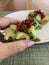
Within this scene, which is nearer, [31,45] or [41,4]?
[31,45]

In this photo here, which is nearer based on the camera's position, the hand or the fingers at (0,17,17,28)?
the hand

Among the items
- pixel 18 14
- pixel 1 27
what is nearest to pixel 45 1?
pixel 18 14

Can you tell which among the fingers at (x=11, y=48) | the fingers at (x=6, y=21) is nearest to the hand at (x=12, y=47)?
the fingers at (x=11, y=48)

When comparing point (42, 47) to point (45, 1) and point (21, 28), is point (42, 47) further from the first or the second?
point (45, 1)

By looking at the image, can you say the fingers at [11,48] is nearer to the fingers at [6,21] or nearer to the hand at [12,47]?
the hand at [12,47]

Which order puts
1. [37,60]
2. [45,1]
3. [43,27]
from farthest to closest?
1. [45,1]
2. [43,27]
3. [37,60]

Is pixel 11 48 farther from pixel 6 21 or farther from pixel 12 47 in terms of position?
pixel 6 21

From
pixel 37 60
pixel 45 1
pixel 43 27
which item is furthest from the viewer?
pixel 45 1

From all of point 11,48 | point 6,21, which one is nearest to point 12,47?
point 11,48

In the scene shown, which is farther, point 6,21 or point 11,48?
point 6,21

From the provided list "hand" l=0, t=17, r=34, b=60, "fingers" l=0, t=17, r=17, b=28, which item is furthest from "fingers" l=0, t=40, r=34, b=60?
"fingers" l=0, t=17, r=17, b=28

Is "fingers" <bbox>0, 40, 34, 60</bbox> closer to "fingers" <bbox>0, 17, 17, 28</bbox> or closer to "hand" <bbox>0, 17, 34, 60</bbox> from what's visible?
"hand" <bbox>0, 17, 34, 60</bbox>
